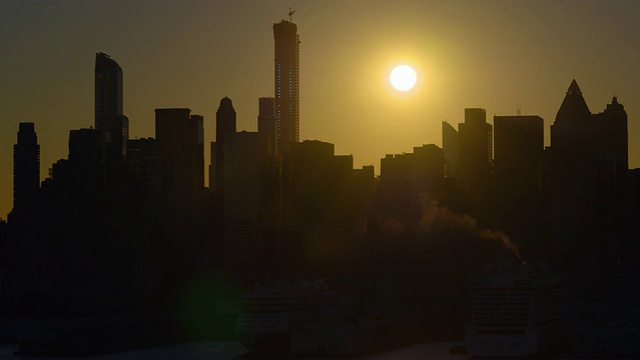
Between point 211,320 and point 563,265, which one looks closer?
point 211,320

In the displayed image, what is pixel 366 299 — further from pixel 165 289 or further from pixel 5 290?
pixel 5 290

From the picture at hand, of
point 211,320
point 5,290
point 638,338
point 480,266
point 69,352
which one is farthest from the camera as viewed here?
point 5,290

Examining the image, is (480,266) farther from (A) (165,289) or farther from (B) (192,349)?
(B) (192,349)

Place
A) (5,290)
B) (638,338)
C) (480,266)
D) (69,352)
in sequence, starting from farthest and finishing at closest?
(5,290) < (480,266) < (69,352) < (638,338)

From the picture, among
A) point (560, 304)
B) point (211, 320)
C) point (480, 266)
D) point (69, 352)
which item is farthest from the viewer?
point (480, 266)

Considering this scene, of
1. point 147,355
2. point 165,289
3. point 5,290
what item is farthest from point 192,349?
point 5,290

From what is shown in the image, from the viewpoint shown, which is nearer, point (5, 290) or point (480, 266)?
point (480, 266)

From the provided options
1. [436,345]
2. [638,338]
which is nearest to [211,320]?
[436,345]

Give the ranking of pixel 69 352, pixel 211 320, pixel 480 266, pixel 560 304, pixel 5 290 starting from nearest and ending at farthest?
1. pixel 560 304
2. pixel 69 352
3. pixel 211 320
4. pixel 480 266
5. pixel 5 290

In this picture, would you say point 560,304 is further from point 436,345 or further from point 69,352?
point 69,352
